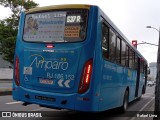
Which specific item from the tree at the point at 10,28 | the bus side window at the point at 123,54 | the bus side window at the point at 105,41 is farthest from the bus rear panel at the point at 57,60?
the tree at the point at 10,28

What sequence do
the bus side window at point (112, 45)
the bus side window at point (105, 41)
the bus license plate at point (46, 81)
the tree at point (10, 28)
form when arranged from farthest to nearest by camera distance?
the tree at point (10, 28)
the bus side window at point (112, 45)
the bus side window at point (105, 41)
the bus license plate at point (46, 81)

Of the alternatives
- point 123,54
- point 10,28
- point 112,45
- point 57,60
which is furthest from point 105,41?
point 10,28

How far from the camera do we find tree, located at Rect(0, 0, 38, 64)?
3462 cm

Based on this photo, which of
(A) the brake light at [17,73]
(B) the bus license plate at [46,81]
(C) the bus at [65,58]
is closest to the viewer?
(C) the bus at [65,58]

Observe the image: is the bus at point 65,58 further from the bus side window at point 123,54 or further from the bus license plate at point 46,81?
the bus side window at point 123,54

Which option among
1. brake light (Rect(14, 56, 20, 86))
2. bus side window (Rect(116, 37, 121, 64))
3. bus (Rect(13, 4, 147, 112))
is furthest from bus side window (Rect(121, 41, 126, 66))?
brake light (Rect(14, 56, 20, 86))

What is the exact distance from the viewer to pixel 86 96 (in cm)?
822

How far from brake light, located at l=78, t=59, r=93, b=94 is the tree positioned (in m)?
26.8

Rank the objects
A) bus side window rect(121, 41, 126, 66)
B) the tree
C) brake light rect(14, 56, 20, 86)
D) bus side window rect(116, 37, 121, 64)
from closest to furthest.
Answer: brake light rect(14, 56, 20, 86) < bus side window rect(116, 37, 121, 64) < bus side window rect(121, 41, 126, 66) < the tree

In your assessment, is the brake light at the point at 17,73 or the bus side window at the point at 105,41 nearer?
the bus side window at the point at 105,41

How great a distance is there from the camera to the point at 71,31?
8.66m

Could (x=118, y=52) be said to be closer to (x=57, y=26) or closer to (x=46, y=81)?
(x=57, y=26)

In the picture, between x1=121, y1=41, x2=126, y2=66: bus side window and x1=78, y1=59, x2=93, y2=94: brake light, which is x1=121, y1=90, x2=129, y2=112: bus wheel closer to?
x1=121, y1=41, x2=126, y2=66: bus side window

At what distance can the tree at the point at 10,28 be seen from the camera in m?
34.6
